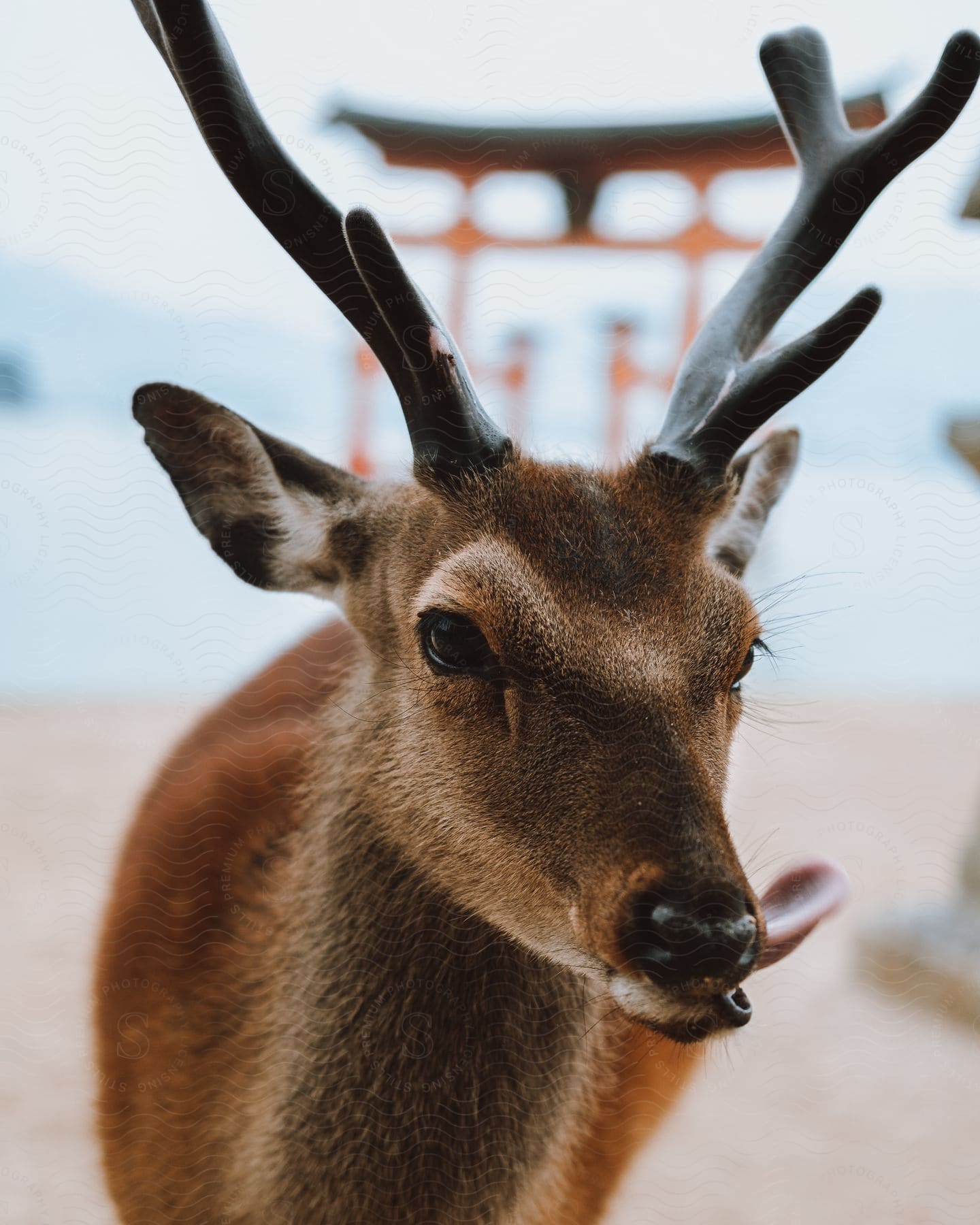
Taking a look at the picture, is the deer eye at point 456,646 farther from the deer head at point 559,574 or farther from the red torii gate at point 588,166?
the red torii gate at point 588,166

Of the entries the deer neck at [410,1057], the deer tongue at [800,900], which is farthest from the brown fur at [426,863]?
the deer tongue at [800,900]

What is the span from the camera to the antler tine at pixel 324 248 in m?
0.64

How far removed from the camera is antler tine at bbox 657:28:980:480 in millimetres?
691

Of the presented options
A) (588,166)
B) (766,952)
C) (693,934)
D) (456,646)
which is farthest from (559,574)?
(588,166)

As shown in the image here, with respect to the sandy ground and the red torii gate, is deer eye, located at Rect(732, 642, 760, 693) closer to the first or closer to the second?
the sandy ground

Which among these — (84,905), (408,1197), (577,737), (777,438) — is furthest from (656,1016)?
(84,905)

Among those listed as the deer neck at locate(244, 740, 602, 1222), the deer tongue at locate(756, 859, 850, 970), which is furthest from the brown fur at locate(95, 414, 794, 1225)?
the deer tongue at locate(756, 859, 850, 970)

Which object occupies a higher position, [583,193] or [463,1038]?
[583,193]

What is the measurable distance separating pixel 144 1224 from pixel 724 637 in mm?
749

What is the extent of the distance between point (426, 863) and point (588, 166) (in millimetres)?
655

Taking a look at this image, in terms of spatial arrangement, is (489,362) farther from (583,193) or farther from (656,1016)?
(656,1016)

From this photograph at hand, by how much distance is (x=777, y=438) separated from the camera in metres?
0.86

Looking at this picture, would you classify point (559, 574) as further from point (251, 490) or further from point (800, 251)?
point (800, 251)

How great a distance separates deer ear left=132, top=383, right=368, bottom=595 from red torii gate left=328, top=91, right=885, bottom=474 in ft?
0.37
